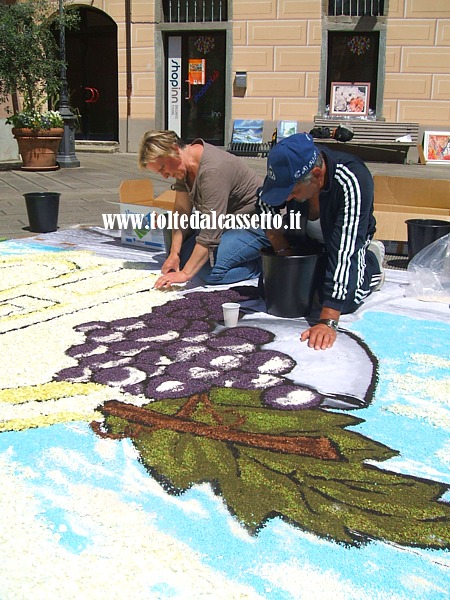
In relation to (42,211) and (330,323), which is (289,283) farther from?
(42,211)

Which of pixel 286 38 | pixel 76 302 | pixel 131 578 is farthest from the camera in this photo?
pixel 286 38

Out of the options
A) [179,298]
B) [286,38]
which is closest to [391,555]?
[179,298]

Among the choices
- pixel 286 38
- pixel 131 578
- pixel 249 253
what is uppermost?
pixel 286 38

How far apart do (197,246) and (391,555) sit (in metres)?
2.22

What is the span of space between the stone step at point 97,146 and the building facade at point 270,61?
32cm

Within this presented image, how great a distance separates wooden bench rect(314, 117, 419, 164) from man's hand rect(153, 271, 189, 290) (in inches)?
369

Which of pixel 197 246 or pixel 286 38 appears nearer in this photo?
pixel 197 246

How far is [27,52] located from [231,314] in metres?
8.40

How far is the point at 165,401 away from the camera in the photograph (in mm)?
2295

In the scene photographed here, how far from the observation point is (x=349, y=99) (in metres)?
13.3

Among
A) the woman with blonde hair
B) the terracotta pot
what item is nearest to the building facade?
the terracotta pot

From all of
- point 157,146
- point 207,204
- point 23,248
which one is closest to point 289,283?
point 207,204

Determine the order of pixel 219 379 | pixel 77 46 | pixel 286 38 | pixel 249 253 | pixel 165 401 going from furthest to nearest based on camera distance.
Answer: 1. pixel 77 46
2. pixel 286 38
3. pixel 249 253
4. pixel 219 379
5. pixel 165 401

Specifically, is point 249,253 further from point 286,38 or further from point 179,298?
point 286,38
